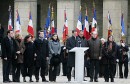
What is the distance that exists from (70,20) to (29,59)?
16.3 metres

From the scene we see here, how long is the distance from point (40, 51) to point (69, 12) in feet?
53.8

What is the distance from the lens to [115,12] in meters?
41.6

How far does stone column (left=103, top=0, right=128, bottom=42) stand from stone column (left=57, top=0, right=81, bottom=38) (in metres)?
1.94

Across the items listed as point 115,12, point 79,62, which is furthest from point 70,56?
point 115,12

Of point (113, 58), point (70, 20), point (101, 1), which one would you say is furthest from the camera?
point (101, 1)

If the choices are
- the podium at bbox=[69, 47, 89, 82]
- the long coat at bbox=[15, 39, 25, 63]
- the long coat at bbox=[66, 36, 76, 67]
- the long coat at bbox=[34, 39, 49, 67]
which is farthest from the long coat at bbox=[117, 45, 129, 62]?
the podium at bbox=[69, 47, 89, 82]

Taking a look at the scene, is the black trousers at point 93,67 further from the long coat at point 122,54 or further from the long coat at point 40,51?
the long coat at point 122,54

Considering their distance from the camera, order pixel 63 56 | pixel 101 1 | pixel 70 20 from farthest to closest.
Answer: pixel 101 1 → pixel 70 20 → pixel 63 56

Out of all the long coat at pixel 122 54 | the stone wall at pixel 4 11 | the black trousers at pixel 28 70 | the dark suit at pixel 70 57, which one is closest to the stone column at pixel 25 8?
the stone wall at pixel 4 11

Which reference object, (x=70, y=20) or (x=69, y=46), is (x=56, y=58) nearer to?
(x=69, y=46)

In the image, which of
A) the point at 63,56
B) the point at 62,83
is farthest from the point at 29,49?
the point at 63,56

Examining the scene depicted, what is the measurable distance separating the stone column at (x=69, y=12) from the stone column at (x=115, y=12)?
76.5 inches

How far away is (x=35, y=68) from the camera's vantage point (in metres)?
26.3

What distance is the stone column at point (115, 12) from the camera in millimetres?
41281
